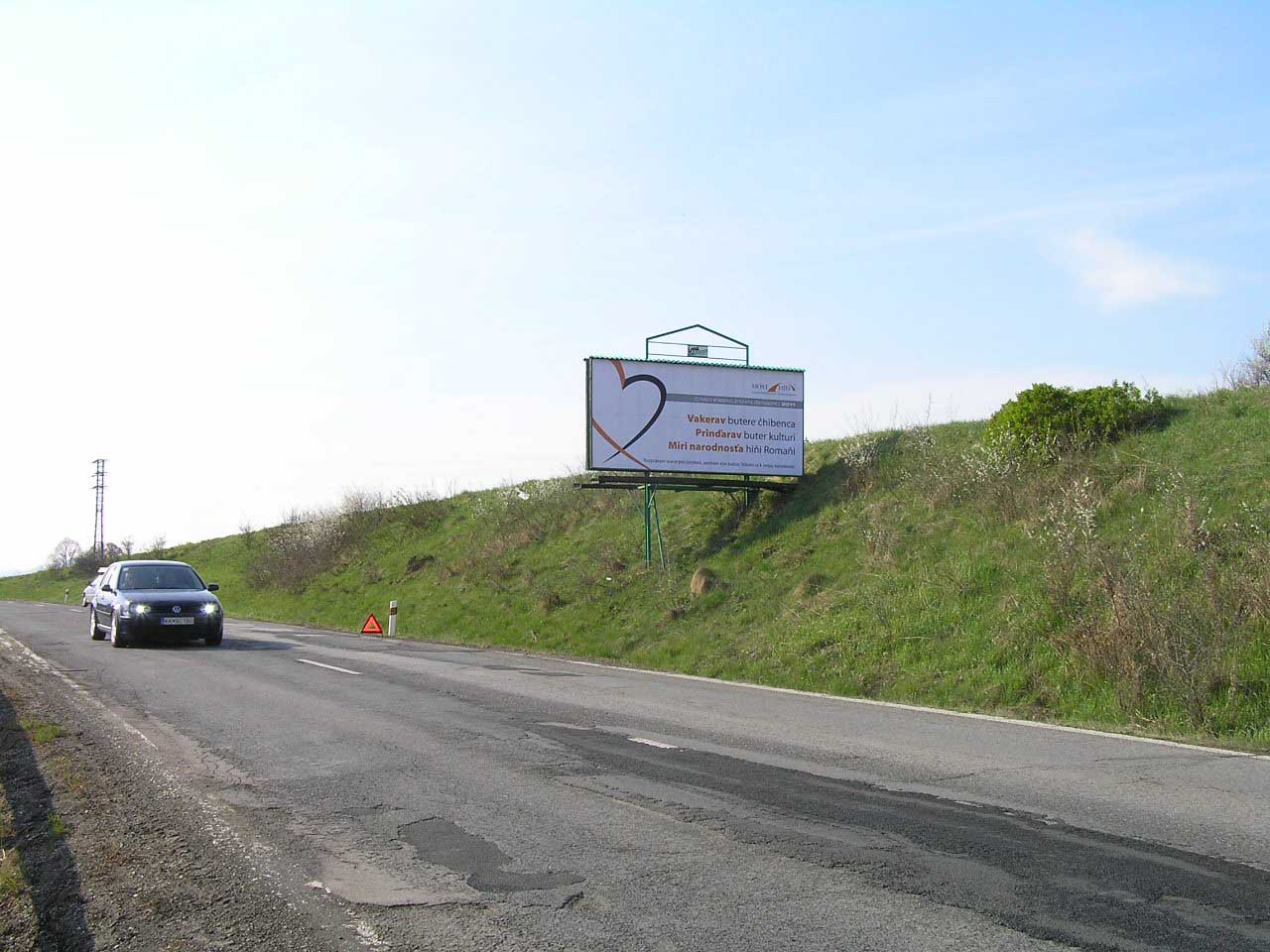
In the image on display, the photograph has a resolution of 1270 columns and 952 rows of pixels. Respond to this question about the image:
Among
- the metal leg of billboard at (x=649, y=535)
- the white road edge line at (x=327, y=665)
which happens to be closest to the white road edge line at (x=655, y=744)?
the white road edge line at (x=327, y=665)

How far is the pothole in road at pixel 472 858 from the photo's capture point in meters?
5.20

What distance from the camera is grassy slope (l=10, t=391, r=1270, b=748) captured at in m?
13.3

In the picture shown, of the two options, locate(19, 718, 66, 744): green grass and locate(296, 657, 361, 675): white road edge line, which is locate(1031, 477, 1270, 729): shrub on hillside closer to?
locate(296, 657, 361, 675): white road edge line

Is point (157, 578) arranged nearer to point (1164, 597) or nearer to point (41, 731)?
point (41, 731)

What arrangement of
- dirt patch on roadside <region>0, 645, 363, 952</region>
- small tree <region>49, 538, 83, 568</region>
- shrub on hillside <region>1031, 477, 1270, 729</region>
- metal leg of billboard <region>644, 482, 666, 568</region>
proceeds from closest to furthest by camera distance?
dirt patch on roadside <region>0, 645, 363, 952</region> → shrub on hillside <region>1031, 477, 1270, 729</region> → metal leg of billboard <region>644, 482, 666, 568</region> → small tree <region>49, 538, 83, 568</region>

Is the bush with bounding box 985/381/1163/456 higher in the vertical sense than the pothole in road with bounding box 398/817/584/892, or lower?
higher

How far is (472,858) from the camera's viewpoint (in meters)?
5.64

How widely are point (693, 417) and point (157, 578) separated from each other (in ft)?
37.2

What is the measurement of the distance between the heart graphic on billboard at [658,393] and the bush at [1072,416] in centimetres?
694

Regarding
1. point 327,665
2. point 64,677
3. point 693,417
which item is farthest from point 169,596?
point 693,417

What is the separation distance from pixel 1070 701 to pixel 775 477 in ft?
43.1

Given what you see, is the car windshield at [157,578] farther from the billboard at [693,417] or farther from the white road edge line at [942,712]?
the billboard at [693,417]

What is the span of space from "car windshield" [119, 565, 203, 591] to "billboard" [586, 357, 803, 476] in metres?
8.40

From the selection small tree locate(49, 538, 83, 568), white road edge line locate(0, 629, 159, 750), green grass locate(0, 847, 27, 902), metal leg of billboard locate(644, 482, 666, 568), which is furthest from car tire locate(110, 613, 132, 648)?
small tree locate(49, 538, 83, 568)
